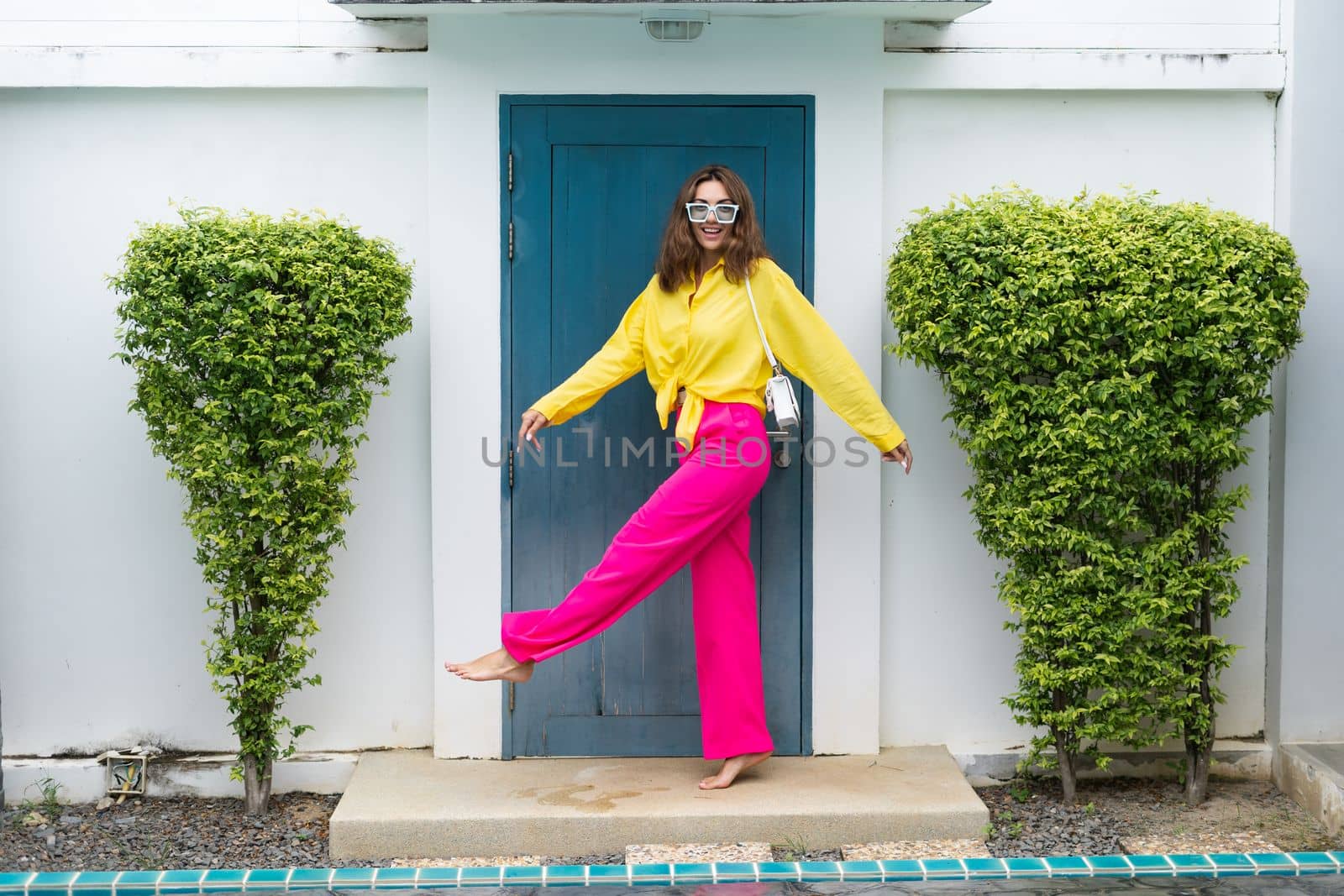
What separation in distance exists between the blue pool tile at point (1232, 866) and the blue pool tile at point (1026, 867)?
537 millimetres

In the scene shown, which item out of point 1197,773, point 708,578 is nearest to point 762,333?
point 708,578

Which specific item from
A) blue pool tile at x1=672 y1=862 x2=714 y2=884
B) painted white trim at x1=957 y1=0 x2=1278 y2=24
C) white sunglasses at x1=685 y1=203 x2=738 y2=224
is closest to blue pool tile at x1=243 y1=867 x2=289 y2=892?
blue pool tile at x1=672 y1=862 x2=714 y2=884

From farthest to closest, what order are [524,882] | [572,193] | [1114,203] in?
[572,193]
[1114,203]
[524,882]

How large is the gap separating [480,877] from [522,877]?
136mm

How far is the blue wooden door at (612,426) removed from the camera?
485 cm

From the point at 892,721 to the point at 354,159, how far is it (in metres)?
3.09

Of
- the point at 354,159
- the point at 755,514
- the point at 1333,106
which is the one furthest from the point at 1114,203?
the point at 354,159

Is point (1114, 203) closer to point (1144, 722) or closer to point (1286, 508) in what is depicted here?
point (1286, 508)

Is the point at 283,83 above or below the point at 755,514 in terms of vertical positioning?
above

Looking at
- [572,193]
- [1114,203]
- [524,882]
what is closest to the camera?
[524,882]

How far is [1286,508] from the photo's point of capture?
4887 mm

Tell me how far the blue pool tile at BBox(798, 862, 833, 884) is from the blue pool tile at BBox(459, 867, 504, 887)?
3.22 feet

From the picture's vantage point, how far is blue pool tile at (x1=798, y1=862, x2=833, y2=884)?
406cm

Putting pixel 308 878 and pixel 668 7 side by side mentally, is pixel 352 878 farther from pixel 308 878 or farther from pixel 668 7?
pixel 668 7
